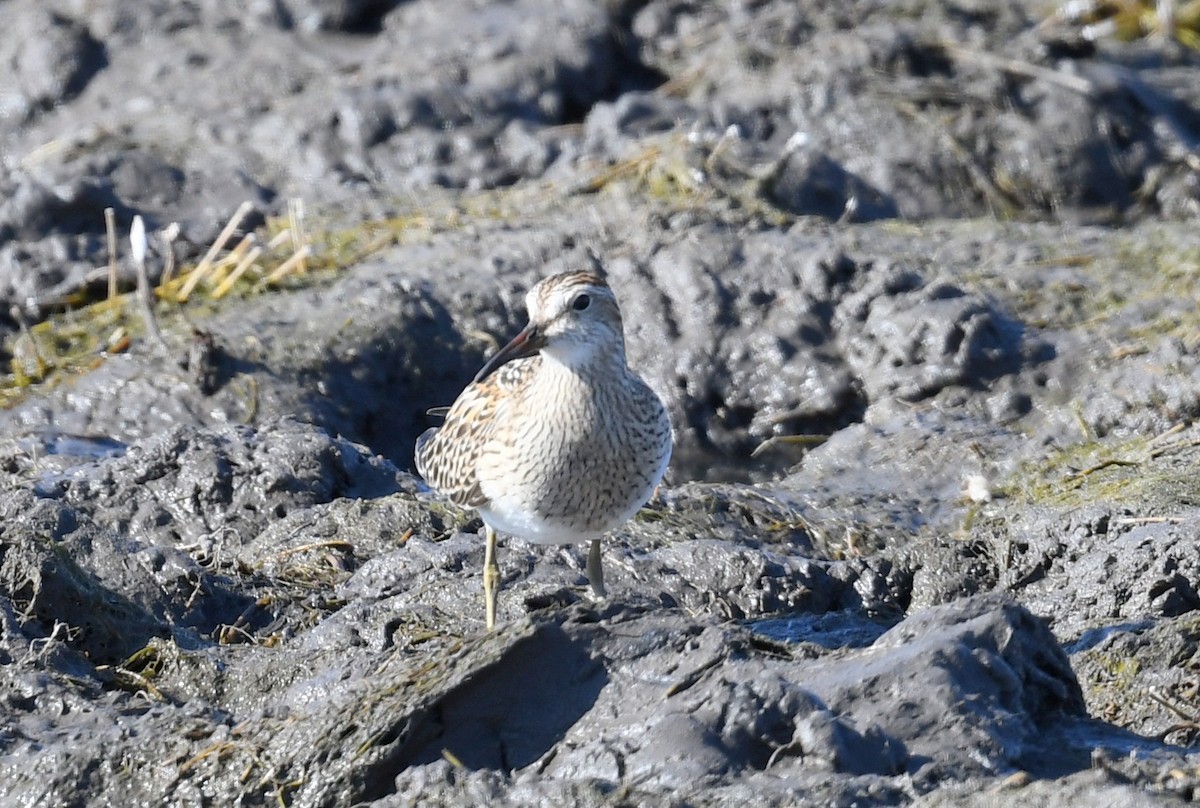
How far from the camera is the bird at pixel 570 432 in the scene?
19.3 ft

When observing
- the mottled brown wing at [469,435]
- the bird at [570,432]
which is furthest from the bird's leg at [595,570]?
the mottled brown wing at [469,435]

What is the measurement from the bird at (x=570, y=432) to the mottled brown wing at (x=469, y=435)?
2.2 inches

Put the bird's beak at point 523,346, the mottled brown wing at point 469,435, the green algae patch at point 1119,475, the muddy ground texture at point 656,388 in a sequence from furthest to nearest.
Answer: the green algae patch at point 1119,475 → the mottled brown wing at point 469,435 → the bird's beak at point 523,346 → the muddy ground texture at point 656,388

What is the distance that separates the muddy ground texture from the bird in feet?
1.02

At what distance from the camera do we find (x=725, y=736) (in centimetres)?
450

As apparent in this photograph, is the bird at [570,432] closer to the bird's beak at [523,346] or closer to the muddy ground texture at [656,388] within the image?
the bird's beak at [523,346]

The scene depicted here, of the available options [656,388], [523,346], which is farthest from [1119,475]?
[523,346]

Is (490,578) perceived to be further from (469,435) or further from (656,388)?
(656,388)

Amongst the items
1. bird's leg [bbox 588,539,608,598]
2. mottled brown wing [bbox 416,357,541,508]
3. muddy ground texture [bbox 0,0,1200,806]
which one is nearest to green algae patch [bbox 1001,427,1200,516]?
muddy ground texture [bbox 0,0,1200,806]

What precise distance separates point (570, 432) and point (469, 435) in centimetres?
71

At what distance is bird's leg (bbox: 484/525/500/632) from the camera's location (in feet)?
20.2

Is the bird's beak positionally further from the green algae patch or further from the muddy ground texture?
the green algae patch

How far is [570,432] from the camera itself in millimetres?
5902

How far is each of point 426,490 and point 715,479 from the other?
194cm
